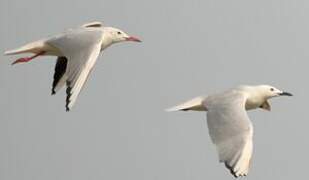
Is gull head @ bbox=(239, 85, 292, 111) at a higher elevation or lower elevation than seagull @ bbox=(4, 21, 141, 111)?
lower

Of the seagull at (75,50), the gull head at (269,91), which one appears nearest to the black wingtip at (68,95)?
the seagull at (75,50)

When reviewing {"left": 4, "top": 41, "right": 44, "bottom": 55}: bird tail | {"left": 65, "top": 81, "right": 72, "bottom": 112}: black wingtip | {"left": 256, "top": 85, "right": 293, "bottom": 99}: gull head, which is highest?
{"left": 4, "top": 41, "right": 44, "bottom": 55}: bird tail

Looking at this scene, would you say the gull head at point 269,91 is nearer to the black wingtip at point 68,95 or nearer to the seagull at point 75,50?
the seagull at point 75,50

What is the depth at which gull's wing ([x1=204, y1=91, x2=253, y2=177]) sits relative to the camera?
15492 millimetres

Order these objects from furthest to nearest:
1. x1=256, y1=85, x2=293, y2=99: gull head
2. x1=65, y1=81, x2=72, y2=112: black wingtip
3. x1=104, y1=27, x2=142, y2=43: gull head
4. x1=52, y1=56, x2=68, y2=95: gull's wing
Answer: x1=256, y1=85, x2=293, y2=99: gull head → x1=52, y1=56, x2=68, y2=95: gull's wing → x1=104, y1=27, x2=142, y2=43: gull head → x1=65, y1=81, x2=72, y2=112: black wingtip

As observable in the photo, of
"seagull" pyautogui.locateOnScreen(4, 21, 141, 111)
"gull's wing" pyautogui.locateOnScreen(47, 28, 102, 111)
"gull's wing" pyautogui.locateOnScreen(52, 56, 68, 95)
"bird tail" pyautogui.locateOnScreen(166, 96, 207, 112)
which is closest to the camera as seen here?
"gull's wing" pyautogui.locateOnScreen(47, 28, 102, 111)

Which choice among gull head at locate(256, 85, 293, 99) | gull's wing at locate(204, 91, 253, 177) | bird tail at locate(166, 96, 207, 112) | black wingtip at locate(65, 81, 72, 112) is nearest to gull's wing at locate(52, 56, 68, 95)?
bird tail at locate(166, 96, 207, 112)

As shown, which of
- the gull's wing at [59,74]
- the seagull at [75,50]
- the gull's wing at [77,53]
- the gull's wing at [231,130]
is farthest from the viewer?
the gull's wing at [59,74]

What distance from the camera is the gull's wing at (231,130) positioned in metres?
15.5

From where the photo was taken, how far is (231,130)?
633 inches

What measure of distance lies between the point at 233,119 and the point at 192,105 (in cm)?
126

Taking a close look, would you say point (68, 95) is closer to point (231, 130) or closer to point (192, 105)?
point (231, 130)

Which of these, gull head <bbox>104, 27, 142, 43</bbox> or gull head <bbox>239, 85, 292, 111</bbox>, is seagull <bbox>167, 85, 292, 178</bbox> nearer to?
gull head <bbox>239, 85, 292, 111</bbox>

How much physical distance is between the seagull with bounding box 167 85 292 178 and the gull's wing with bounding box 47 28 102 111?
149 cm
